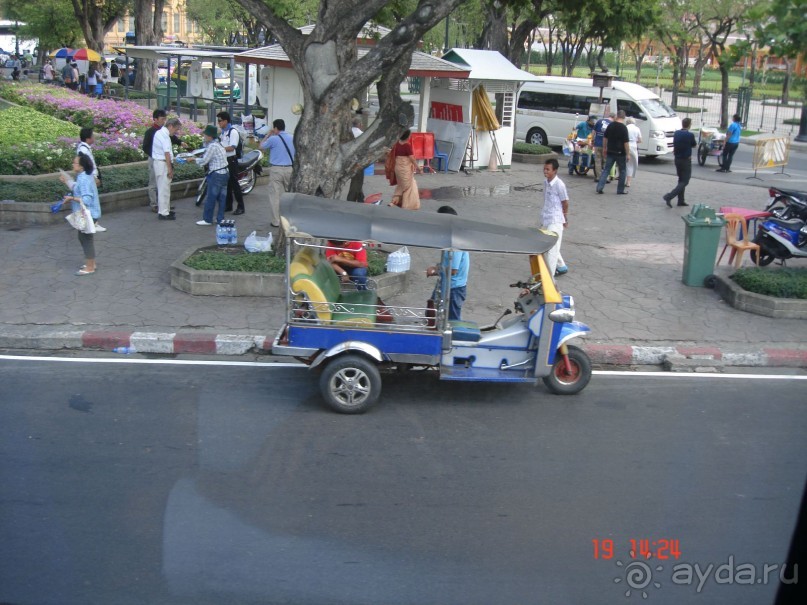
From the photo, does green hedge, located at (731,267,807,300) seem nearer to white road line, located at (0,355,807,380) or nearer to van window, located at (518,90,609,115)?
white road line, located at (0,355,807,380)

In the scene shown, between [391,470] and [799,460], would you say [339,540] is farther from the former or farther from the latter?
[799,460]

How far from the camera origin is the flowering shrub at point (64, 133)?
15195 mm

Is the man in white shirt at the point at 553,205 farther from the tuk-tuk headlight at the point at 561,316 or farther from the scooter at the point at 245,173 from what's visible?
the scooter at the point at 245,173

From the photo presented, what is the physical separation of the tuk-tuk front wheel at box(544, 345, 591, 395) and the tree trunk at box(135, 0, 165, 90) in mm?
30592

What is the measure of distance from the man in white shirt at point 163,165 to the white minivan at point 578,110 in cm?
1424

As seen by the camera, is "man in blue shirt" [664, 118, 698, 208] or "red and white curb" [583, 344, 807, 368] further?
"man in blue shirt" [664, 118, 698, 208]

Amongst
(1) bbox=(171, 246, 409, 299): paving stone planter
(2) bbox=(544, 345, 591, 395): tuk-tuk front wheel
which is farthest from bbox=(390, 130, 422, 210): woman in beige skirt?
(2) bbox=(544, 345, 591, 395): tuk-tuk front wheel

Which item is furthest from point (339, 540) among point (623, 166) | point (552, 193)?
point (623, 166)

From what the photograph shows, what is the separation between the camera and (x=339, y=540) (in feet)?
17.8

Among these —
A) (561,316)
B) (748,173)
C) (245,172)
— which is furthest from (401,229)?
(748,173)

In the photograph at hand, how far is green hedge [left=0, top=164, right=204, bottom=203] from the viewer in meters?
13.6

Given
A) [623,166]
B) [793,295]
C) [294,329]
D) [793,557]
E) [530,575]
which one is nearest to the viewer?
[793,557]

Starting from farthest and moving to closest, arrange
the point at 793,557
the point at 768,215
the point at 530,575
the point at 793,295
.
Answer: the point at 768,215
the point at 793,295
the point at 530,575
the point at 793,557

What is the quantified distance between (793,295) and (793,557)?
859 cm
